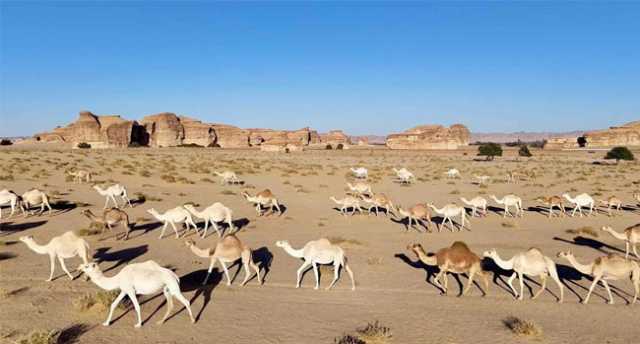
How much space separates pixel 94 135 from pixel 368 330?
117 metres

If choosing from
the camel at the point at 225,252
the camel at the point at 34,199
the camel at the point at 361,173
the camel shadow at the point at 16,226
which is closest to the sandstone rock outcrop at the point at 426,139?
the camel at the point at 361,173

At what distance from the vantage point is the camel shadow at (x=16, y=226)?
44.5ft

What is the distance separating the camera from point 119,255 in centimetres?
1131

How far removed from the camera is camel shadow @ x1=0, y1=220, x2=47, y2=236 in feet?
44.5

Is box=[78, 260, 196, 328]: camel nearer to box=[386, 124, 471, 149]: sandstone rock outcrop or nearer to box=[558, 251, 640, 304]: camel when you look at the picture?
box=[558, 251, 640, 304]: camel

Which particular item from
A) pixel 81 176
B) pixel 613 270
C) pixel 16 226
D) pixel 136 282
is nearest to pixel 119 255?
pixel 136 282

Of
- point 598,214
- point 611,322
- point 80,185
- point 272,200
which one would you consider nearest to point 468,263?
point 611,322

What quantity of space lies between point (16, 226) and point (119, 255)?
6.06m

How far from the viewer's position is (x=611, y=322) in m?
7.56

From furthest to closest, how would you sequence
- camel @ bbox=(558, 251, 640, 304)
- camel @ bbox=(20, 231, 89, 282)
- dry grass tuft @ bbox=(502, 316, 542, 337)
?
camel @ bbox=(20, 231, 89, 282), camel @ bbox=(558, 251, 640, 304), dry grass tuft @ bbox=(502, 316, 542, 337)

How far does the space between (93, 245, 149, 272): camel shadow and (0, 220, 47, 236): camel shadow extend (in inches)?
172

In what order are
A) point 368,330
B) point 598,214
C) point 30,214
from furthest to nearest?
point 598,214 → point 30,214 → point 368,330

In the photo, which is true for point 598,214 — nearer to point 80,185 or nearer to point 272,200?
point 272,200

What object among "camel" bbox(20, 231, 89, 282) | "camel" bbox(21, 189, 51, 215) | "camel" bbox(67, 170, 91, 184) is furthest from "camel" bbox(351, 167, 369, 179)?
"camel" bbox(20, 231, 89, 282)
